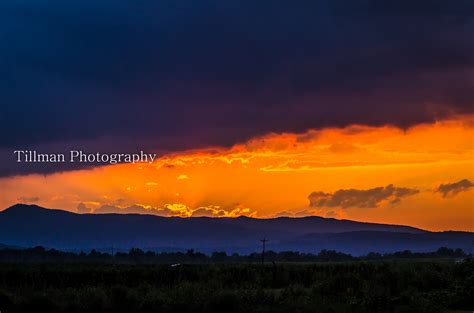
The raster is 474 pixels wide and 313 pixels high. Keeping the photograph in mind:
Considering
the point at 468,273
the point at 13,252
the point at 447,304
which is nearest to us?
the point at 447,304

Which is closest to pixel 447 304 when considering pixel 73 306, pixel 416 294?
pixel 416 294

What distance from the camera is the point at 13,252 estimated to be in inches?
7175

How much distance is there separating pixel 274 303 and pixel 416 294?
6470mm

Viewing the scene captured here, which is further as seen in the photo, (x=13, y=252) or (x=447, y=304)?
(x=13, y=252)

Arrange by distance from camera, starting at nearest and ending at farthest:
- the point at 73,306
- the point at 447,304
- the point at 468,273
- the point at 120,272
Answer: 1. the point at 447,304
2. the point at 73,306
3. the point at 468,273
4. the point at 120,272

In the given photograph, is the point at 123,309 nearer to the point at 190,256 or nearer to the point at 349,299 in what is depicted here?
the point at 349,299

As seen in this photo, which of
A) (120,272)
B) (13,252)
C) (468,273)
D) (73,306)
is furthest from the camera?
(13,252)

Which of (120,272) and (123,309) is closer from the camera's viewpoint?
(123,309)

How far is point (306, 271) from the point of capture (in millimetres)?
71312

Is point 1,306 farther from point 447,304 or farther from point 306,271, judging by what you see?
point 306,271

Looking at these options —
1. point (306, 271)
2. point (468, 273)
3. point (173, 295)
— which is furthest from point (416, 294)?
point (306, 271)

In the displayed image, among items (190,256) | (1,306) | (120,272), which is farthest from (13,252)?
(1,306)

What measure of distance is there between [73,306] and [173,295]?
4823 millimetres

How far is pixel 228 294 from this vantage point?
116 ft
